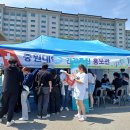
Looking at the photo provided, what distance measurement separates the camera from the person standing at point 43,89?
6484 mm

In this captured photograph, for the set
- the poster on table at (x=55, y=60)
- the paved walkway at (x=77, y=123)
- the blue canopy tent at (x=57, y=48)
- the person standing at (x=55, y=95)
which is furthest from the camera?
the blue canopy tent at (x=57, y=48)

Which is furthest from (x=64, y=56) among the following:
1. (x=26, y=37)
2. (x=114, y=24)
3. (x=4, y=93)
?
(x=114, y=24)

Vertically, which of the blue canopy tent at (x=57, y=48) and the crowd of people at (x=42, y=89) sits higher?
the blue canopy tent at (x=57, y=48)

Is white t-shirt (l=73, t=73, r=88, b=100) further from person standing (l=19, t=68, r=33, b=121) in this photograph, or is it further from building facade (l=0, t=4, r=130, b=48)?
building facade (l=0, t=4, r=130, b=48)

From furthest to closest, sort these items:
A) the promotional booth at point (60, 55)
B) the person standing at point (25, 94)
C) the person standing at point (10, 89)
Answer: the promotional booth at point (60, 55) → the person standing at point (25, 94) → the person standing at point (10, 89)

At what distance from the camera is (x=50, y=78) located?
21.6 feet

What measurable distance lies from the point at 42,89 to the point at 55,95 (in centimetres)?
96

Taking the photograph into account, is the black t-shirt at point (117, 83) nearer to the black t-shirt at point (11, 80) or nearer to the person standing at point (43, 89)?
the person standing at point (43, 89)

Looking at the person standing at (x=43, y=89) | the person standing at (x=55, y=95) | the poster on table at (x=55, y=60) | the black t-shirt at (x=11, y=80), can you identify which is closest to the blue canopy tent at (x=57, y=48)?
the poster on table at (x=55, y=60)

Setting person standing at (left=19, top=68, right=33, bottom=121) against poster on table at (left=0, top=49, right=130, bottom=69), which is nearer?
person standing at (left=19, top=68, right=33, bottom=121)

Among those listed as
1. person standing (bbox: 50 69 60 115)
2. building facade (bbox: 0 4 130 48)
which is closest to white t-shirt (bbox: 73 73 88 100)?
person standing (bbox: 50 69 60 115)

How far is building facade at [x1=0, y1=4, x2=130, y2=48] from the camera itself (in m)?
83.1

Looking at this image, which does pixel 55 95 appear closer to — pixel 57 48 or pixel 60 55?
pixel 60 55

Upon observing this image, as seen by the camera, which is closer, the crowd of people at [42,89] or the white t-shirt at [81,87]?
the crowd of people at [42,89]
